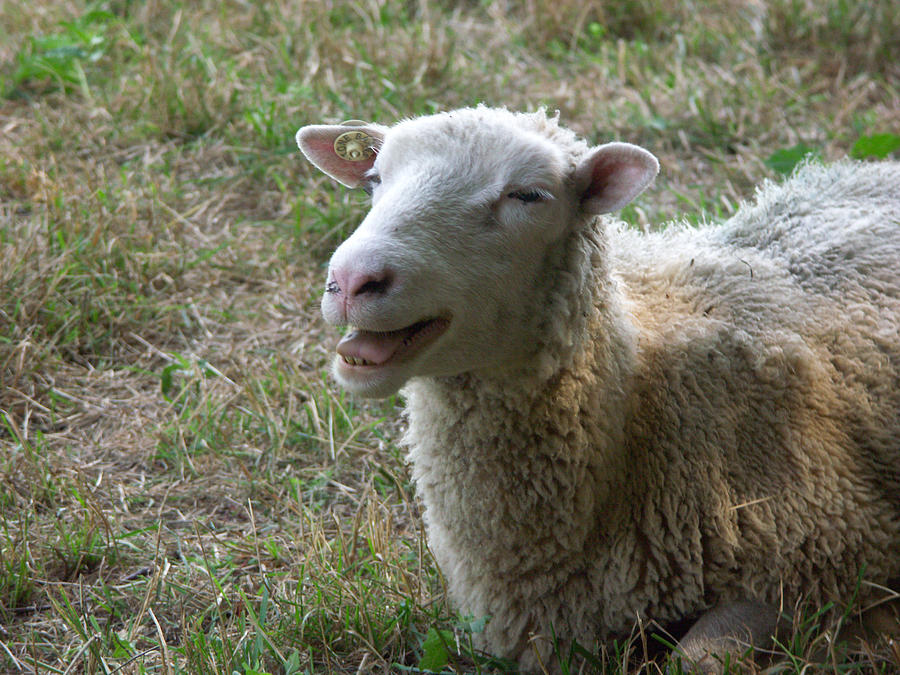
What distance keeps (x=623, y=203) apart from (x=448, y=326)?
1.76ft

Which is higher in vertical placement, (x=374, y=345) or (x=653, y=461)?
(x=374, y=345)

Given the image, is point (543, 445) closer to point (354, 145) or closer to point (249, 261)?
point (354, 145)

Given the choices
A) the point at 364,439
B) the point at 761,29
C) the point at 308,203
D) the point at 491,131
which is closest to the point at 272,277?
the point at 308,203

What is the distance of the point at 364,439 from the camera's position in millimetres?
3695

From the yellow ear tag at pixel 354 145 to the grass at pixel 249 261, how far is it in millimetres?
1079

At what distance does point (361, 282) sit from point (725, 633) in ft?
3.98

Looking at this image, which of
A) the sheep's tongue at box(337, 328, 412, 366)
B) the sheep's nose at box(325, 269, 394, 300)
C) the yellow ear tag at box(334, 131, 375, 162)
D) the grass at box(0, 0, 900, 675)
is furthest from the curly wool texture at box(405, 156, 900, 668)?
the yellow ear tag at box(334, 131, 375, 162)

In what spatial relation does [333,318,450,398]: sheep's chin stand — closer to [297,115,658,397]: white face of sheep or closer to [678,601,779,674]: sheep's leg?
[297,115,658,397]: white face of sheep

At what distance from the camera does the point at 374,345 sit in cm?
236

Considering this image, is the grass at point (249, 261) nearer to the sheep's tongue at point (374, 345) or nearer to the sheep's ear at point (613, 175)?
the sheep's tongue at point (374, 345)

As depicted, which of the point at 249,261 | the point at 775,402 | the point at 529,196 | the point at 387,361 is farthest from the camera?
the point at 249,261

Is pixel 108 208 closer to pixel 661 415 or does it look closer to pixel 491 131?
pixel 491 131

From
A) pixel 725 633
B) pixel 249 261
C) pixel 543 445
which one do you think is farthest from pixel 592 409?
pixel 249 261

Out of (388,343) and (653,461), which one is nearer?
(388,343)
